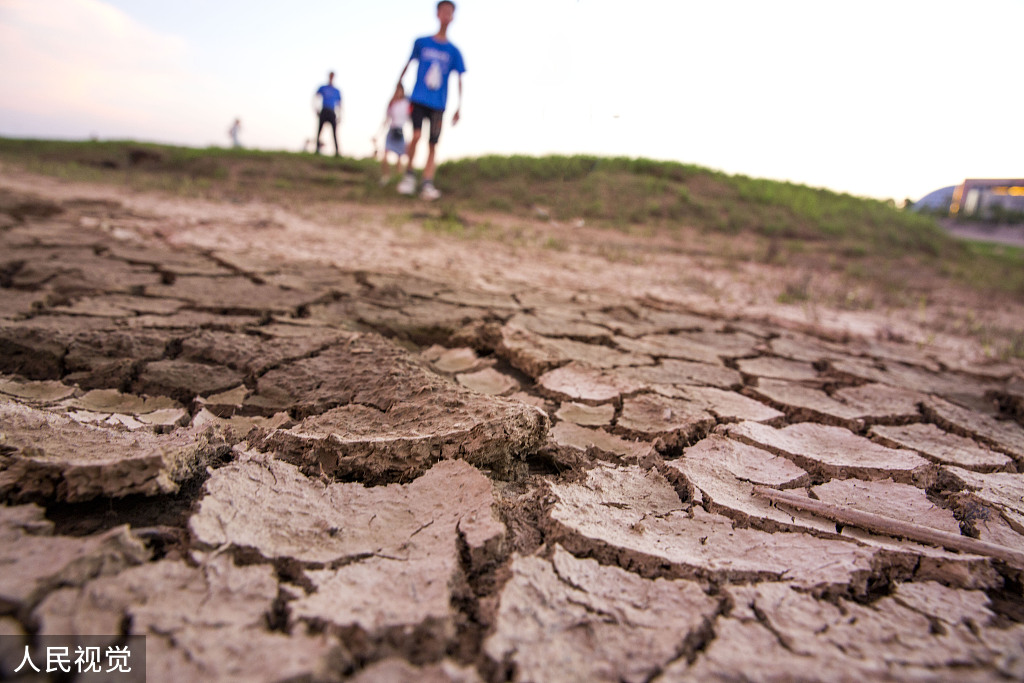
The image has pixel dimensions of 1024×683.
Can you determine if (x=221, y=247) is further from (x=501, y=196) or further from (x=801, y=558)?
(x=501, y=196)

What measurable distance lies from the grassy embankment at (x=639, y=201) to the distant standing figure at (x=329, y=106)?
1.96 ft

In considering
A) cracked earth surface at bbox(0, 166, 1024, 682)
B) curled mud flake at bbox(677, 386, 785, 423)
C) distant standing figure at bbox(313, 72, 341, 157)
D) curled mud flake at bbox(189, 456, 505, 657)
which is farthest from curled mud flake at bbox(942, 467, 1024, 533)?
distant standing figure at bbox(313, 72, 341, 157)

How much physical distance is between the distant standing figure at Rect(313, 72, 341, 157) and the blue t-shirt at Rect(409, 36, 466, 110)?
353cm

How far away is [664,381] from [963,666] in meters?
1.18

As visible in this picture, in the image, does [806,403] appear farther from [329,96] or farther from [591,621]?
[329,96]

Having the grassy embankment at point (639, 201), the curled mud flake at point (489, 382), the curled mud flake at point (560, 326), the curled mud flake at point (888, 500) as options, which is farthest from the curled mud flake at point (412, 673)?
the grassy embankment at point (639, 201)

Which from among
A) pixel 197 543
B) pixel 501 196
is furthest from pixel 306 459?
pixel 501 196

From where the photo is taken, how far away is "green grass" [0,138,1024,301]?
224 inches

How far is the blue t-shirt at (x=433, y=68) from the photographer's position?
15.9 feet

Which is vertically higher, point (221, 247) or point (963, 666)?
point (221, 247)

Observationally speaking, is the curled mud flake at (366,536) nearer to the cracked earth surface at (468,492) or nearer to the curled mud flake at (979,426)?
the cracked earth surface at (468,492)

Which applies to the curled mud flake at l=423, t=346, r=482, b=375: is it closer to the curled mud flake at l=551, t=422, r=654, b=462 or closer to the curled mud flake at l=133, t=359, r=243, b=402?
the curled mud flake at l=551, t=422, r=654, b=462

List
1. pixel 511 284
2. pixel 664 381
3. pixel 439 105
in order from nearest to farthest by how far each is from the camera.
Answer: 1. pixel 664 381
2. pixel 511 284
3. pixel 439 105

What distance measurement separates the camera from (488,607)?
80 centimetres
